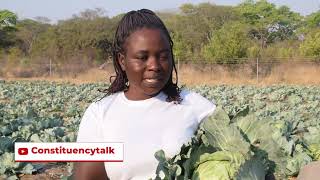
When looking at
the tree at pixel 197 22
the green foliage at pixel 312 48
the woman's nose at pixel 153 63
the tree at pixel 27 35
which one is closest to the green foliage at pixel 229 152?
the woman's nose at pixel 153 63

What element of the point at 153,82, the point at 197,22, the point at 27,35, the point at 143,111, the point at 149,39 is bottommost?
the point at 27,35

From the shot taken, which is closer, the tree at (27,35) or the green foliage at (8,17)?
the tree at (27,35)

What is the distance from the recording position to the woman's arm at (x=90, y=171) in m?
2.17

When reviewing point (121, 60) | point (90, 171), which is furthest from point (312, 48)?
point (90, 171)

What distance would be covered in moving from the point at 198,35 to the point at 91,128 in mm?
47424

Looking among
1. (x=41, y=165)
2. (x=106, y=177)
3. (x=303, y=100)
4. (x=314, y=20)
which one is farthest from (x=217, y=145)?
(x=314, y=20)

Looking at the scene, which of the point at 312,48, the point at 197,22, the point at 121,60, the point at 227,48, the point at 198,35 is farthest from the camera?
the point at 197,22

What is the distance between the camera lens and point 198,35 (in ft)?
161

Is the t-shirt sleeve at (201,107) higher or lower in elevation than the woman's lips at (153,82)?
lower

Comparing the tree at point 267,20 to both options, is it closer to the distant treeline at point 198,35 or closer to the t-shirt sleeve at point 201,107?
the distant treeline at point 198,35

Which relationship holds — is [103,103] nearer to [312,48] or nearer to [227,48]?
[227,48]

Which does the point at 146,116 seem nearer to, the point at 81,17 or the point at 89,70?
the point at 89,70

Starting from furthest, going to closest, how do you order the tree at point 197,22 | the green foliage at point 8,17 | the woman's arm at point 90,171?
the green foliage at point 8,17
the tree at point 197,22
the woman's arm at point 90,171

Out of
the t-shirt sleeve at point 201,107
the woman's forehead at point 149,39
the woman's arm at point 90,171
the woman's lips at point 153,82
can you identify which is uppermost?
the woman's forehead at point 149,39
